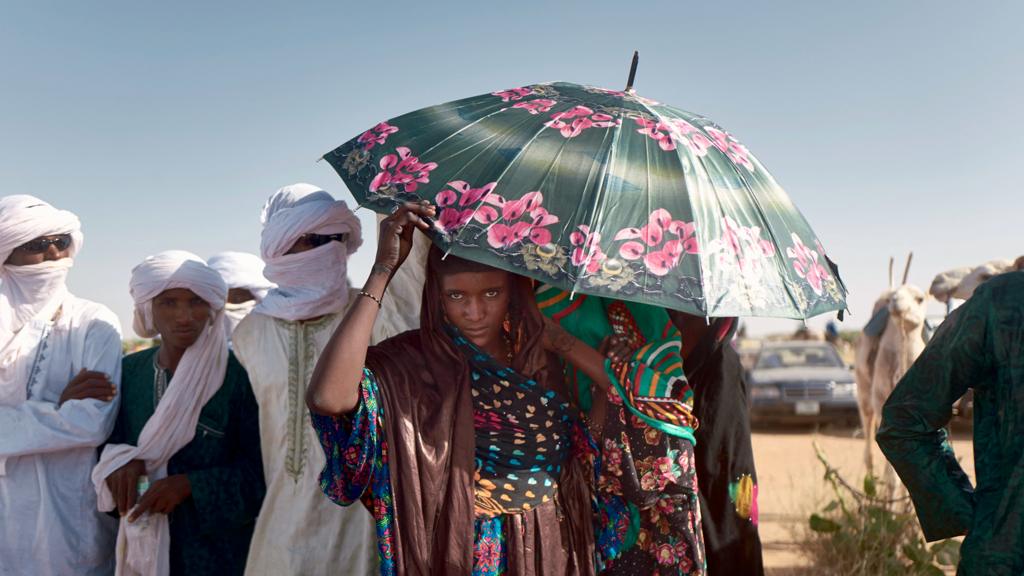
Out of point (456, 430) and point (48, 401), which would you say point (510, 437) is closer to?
point (456, 430)

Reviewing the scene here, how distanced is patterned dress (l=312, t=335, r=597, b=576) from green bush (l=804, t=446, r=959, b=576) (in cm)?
408

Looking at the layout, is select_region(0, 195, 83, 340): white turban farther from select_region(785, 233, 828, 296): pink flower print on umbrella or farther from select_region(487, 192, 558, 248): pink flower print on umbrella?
select_region(785, 233, 828, 296): pink flower print on umbrella

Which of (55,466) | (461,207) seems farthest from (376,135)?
(55,466)

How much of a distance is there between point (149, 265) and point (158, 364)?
1.43 ft

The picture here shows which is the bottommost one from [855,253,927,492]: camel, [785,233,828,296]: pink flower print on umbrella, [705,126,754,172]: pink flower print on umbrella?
[855,253,927,492]: camel

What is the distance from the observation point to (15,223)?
3.63m

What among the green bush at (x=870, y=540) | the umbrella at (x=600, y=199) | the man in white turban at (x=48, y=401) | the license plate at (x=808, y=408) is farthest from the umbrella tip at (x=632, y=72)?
the license plate at (x=808, y=408)

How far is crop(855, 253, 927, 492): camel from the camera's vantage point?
25.8ft

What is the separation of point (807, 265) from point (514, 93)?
1.11 metres

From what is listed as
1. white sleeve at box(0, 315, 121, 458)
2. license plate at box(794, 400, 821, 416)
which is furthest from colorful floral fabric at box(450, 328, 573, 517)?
license plate at box(794, 400, 821, 416)

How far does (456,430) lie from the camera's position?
247cm

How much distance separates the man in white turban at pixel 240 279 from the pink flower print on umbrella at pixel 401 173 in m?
3.15

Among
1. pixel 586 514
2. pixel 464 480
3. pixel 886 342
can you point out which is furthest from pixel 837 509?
pixel 464 480

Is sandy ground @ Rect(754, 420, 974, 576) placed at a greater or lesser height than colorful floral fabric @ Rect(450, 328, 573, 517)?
lesser
